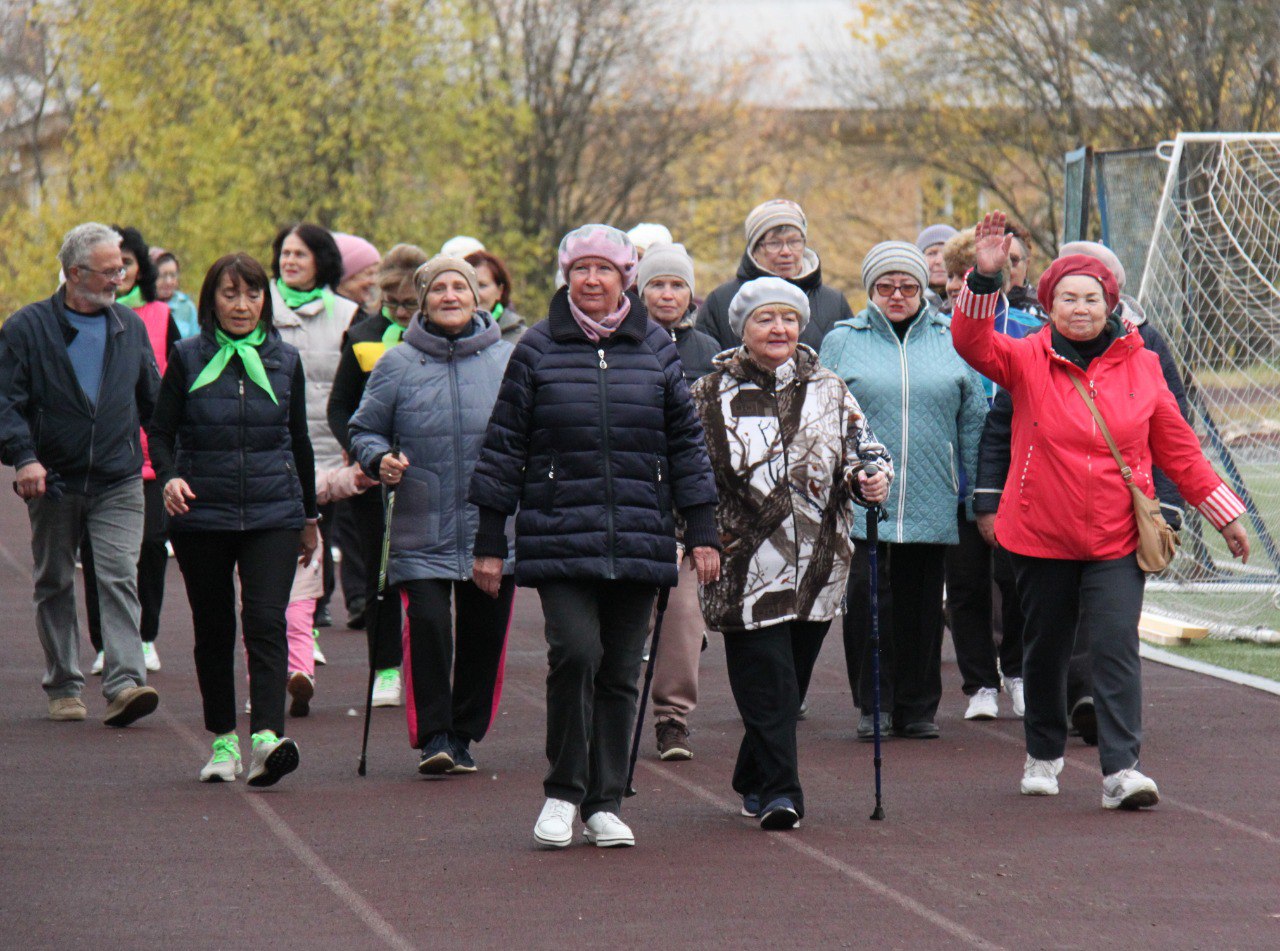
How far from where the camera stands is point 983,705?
935cm

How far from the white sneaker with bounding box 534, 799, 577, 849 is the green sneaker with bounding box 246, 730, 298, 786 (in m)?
1.27

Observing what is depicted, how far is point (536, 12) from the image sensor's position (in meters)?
36.5

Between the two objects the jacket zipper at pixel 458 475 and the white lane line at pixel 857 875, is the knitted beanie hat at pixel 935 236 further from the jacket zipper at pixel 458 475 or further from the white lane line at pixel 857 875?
the white lane line at pixel 857 875

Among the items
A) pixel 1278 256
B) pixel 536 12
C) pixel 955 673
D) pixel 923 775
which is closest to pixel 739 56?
pixel 536 12

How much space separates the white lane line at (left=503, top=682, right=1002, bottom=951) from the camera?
5684mm

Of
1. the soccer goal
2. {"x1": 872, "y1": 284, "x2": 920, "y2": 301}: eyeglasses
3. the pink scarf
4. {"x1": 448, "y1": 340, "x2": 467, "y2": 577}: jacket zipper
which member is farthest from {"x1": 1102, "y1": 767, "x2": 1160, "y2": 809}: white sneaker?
the soccer goal

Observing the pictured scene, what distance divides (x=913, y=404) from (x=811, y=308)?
973 millimetres

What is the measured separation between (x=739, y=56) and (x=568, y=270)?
34984mm

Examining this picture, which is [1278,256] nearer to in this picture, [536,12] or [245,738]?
[245,738]

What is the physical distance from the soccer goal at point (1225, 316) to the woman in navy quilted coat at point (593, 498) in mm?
6906

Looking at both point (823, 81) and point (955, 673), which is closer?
point (955, 673)

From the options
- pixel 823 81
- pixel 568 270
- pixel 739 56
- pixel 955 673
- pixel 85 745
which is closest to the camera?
pixel 568 270

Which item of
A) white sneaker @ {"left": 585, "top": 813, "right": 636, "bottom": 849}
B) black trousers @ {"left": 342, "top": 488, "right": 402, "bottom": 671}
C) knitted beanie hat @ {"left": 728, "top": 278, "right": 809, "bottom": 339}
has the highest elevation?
knitted beanie hat @ {"left": 728, "top": 278, "right": 809, "bottom": 339}

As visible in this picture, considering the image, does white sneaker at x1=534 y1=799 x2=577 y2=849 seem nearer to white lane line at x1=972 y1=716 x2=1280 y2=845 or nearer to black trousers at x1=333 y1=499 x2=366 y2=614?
white lane line at x1=972 y1=716 x2=1280 y2=845
